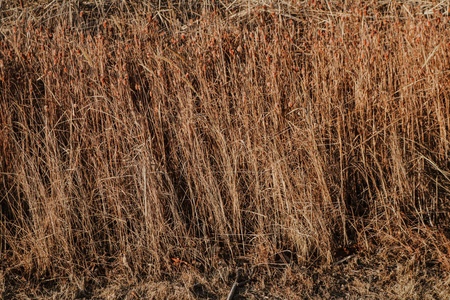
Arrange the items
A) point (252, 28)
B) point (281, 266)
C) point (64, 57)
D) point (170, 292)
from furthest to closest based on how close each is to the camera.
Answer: point (252, 28), point (64, 57), point (281, 266), point (170, 292)

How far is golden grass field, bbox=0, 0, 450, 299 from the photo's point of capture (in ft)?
7.75

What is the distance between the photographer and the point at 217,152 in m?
2.80

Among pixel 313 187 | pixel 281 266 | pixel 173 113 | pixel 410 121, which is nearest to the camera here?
pixel 281 266

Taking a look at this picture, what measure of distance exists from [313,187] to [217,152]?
2.08 ft

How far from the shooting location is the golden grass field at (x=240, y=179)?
2.36 metres

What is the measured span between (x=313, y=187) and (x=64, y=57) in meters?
2.06

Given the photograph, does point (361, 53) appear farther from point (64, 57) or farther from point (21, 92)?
point (21, 92)

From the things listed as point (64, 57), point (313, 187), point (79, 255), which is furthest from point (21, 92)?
point (313, 187)

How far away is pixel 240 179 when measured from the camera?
2.73 meters

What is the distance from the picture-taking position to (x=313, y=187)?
256 cm

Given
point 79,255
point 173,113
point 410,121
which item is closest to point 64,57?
point 173,113

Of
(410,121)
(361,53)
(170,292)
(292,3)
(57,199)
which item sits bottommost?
(170,292)

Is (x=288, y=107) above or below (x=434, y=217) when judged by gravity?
above

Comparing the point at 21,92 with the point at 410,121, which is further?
the point at 21,92
